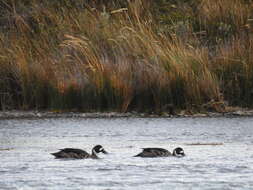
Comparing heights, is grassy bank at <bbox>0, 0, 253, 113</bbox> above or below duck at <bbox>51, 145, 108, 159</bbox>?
above

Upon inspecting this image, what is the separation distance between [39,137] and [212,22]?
872cm

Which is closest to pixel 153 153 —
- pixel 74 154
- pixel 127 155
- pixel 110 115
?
pixel 127 155

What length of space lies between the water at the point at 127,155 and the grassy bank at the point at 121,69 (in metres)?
0.86

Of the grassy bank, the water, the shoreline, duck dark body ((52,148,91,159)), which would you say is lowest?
the water

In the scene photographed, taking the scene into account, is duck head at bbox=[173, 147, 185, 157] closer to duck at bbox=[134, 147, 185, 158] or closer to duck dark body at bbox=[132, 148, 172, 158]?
duck at bbox=[134, 147, 185, 158]

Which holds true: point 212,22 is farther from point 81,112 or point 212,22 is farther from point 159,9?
point 81,112

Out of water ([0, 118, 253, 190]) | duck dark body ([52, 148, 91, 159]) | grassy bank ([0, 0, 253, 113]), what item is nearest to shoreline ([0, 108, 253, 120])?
grassy bank ([0, 0, 253, 113])

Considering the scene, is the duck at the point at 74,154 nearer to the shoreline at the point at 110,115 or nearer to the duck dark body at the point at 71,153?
the duck dark body at the point at 71,153

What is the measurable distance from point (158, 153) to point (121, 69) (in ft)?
20.0

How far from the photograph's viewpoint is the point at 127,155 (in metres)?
14.9

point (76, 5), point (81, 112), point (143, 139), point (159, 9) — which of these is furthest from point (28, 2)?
point (143, 139)

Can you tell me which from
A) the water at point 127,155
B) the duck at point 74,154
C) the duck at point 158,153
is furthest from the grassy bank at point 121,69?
the duck at point 74,154

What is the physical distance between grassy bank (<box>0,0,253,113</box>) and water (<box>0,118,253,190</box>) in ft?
2.81

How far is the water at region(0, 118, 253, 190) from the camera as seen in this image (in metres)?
12.4
